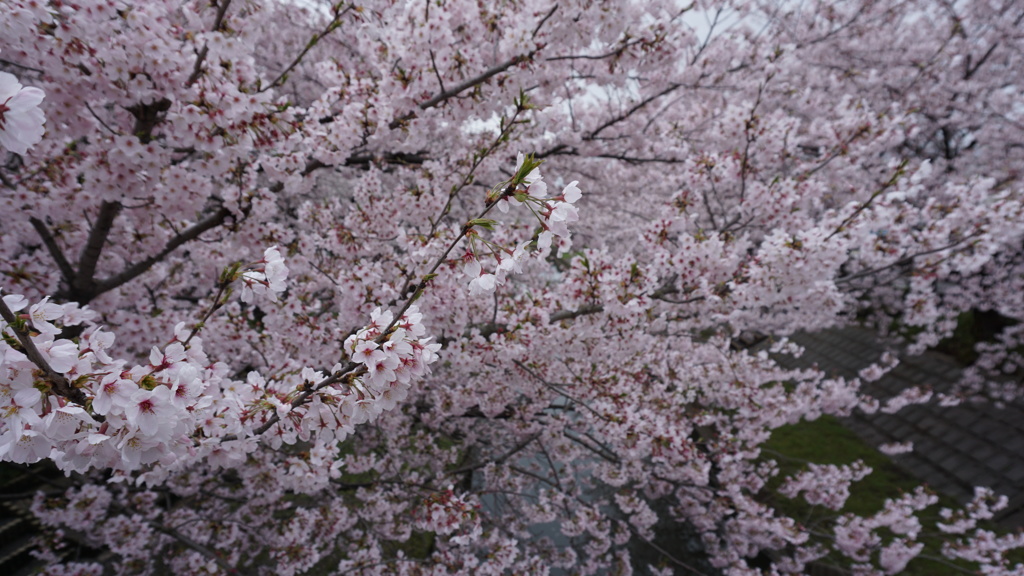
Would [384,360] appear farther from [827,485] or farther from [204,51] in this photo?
[827,485]

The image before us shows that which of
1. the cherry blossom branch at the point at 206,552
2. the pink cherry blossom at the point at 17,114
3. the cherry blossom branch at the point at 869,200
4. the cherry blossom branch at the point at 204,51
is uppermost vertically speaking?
the cherry blossom branch at the point at 204,51

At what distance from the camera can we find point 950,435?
9.23 meters

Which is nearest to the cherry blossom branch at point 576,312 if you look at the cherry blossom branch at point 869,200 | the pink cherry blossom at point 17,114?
the cherry blossom branch at point 869,200

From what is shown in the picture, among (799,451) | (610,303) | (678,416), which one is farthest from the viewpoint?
(799,451)

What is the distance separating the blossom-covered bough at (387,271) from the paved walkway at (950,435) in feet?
8.38

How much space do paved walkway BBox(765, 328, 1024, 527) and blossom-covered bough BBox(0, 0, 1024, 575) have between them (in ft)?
8.38

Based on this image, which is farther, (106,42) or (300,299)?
(300,299)

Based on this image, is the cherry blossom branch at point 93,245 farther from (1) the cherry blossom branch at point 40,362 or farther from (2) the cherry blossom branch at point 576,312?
(2) the cherry blossom branch at point 576,312

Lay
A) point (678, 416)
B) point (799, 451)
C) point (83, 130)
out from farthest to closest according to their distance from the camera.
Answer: point (799, 451) → point (678, 416) → point (83, 130)

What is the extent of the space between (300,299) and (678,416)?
4.82 meters

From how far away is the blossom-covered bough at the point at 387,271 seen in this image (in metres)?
1.59

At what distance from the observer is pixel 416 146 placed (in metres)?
3.88

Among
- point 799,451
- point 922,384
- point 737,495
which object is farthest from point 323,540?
point 922,384

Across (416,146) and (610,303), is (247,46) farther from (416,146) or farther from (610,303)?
(610,303)
